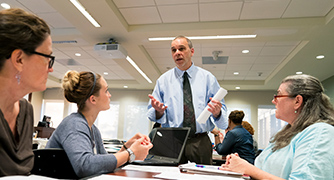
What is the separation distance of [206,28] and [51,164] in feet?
12.6

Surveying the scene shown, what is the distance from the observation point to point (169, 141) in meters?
1.38

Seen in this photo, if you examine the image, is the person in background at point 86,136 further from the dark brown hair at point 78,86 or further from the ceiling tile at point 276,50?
the ceiling tile at point 276,50

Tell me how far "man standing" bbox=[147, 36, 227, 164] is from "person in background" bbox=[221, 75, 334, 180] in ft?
1.10

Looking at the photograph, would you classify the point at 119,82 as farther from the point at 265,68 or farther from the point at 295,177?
the point at 295,177

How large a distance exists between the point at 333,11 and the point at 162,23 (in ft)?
9.17

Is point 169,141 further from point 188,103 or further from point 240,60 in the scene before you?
point 240,60

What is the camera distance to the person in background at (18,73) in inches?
31.6

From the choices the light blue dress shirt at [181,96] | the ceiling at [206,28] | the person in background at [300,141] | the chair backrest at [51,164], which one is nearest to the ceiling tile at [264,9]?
the ceiling at [206,28]

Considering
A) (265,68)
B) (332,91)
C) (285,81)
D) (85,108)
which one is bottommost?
(85,108)

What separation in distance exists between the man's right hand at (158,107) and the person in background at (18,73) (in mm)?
763

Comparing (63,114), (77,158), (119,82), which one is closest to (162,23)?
(77,158)

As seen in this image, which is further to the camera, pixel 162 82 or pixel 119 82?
pixel 119 82

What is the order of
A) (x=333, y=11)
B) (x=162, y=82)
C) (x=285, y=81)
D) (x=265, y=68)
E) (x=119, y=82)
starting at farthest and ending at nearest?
1. (x=119, y=82)
2. (x=265, y=68)
3. (x=333, y=11)
4. (x=162, y=82)
5. (x=285, y=81)

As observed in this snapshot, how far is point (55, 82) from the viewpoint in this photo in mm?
9078
